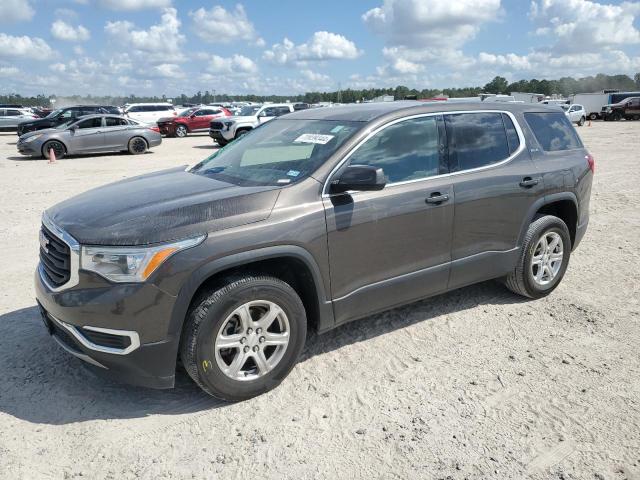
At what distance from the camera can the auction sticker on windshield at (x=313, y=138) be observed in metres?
3.83

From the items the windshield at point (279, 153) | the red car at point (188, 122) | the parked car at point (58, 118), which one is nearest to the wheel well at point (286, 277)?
the windshield at point (279, 153)

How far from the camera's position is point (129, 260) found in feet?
9.56

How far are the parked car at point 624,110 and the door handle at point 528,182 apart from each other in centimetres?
4473

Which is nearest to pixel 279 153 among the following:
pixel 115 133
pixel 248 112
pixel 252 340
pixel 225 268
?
pixel 225 268

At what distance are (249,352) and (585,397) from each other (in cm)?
213

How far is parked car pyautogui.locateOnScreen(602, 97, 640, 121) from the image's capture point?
41875 mm

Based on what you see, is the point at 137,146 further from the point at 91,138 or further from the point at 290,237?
the point at 290,237

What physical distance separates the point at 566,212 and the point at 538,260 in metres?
0.65

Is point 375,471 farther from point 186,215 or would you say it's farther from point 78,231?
point 78,231

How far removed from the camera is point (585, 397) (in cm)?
334

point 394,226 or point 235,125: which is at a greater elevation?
point 394,226

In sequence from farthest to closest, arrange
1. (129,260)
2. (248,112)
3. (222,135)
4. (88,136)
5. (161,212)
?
(248,112)
(222,135)
(88,136)
(161,212)
(129,260)

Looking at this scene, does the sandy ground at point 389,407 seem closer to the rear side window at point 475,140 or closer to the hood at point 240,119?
the rear side window at point 475,140

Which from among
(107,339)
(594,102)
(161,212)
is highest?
(161,212)
